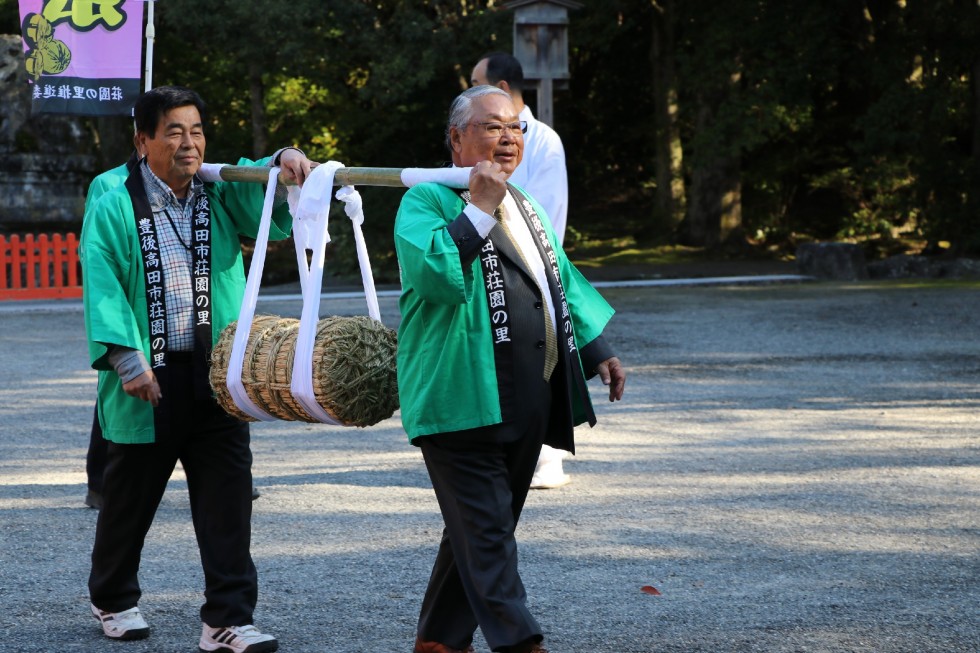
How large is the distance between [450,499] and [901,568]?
6.69 feet

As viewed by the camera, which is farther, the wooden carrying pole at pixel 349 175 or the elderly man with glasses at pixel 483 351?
the wooden carrying pole at pixel 349 175

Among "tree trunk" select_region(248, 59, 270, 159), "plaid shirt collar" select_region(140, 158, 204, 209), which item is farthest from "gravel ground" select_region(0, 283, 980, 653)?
"tree trunk" select_region(248, 59, 270, 159)

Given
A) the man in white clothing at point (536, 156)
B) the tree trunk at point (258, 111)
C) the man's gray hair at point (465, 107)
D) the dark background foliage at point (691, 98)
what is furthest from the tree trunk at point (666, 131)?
the man's gray hair at point (465, 107)

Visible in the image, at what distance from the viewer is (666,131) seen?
23.2 m

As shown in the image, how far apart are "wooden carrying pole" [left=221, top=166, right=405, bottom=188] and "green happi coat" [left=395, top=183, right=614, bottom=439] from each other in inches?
3.6

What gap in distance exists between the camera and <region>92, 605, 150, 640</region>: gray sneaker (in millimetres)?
3904

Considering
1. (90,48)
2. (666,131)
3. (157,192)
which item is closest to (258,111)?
(666,131)

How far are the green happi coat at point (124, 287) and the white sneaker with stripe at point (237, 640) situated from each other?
1.95 feet

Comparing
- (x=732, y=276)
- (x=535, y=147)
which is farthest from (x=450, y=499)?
(x=732, y=276)

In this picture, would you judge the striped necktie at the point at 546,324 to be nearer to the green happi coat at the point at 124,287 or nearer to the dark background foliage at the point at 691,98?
the green happi coat at the point at 124,287

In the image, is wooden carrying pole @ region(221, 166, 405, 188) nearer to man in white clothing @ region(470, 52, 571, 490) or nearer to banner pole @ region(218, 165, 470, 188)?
banner pole @ region(218, 165, 470, 188)

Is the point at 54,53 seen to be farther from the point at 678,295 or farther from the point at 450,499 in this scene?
the point at 678,295

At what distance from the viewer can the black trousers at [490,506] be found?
10.7 ft

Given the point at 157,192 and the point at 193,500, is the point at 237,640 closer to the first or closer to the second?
the point at 193,500
